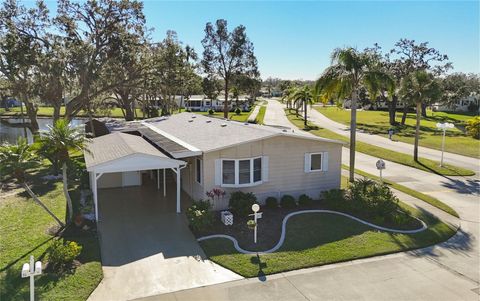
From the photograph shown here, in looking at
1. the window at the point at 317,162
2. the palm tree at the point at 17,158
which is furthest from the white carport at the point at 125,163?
the window at the point at 317,162

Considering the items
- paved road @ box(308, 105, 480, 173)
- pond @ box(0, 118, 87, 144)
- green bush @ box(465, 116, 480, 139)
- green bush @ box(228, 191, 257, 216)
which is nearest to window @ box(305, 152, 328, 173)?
green bush @ box(228, 191, 257, 216)

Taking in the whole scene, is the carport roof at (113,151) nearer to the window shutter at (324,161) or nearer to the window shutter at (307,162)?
the window shutter at (307,162)

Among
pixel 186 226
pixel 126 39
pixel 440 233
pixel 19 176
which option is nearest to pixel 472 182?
pixel 440 233

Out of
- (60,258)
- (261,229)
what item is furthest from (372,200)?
(60,258)

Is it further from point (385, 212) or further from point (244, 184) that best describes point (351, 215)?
point (244, 184)

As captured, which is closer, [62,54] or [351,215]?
[351,215]
